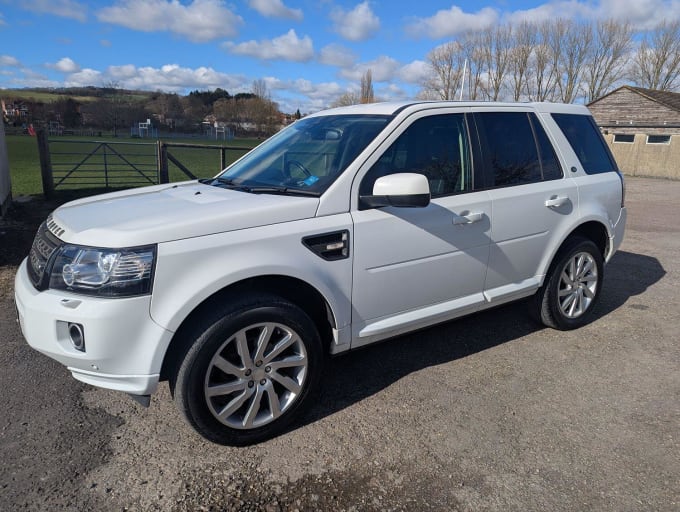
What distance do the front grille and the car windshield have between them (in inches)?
46.5

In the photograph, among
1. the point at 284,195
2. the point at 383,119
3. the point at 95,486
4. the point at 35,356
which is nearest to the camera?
the point at 95,486

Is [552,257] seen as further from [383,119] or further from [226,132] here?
[226,132]

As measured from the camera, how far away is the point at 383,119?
11.0 feet

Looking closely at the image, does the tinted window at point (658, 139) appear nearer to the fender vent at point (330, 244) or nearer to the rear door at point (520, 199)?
A: the rear door at point (520, 199)

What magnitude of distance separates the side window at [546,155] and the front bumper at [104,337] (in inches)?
130

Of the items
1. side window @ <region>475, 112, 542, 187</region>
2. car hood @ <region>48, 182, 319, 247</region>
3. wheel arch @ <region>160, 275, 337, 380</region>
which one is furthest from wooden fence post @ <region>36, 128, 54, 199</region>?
side window @ <region>475, 112, 542, 187</region>

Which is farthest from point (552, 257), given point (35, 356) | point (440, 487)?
point (35, 356)

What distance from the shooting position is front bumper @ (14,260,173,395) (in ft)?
A: 7.70

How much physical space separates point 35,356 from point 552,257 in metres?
4.26

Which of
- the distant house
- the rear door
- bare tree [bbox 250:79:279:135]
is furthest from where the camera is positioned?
bare tree [bbox 250:79:279:135]

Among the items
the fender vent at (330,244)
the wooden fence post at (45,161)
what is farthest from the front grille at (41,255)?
the wooden fence post at (45,161)

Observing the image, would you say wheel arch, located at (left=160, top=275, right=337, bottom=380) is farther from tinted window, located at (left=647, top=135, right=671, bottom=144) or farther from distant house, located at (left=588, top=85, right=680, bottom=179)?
tinted window, located at (left=647, top=135, right=671, bottom=144)

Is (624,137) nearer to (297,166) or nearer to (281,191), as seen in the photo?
(297,166)

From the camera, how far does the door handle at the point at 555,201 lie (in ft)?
13.0
